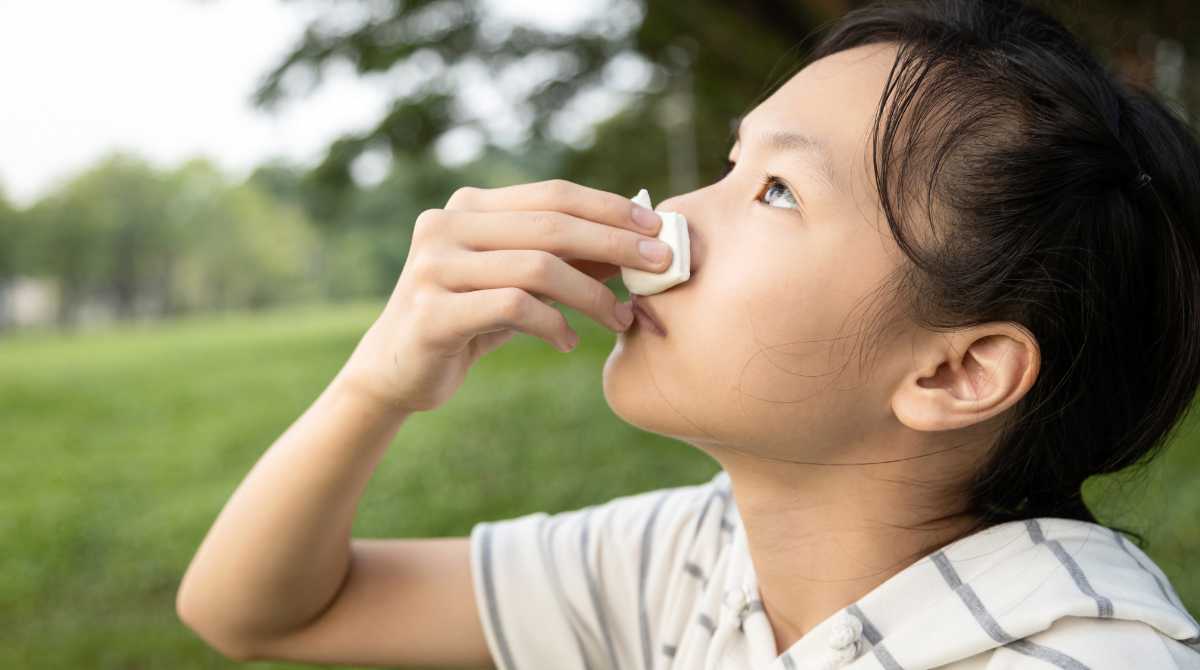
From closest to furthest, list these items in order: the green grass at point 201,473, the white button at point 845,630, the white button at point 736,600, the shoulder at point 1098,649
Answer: the shoulder at point 1098,649 < the white button at point 845,630 < the white button at point 736,600 < the green grass at point 201,473

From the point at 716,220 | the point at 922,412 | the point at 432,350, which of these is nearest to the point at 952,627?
the point at 922,412

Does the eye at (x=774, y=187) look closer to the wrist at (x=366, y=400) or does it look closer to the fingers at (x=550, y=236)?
the fingers at (x=550, y=236)

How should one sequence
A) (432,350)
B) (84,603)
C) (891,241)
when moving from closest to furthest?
1. (891,241)
2. (432,350)
3. (84,603)

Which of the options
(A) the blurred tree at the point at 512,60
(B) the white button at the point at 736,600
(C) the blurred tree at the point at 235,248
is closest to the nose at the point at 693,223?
(B) the white button at the point at 736,600

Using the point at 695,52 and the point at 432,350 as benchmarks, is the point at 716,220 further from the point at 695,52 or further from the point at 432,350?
the point at 695,52

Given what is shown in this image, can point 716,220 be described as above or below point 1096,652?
above

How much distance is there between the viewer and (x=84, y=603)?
4.31 meters

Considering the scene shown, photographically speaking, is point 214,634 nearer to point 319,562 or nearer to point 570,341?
point 319,562

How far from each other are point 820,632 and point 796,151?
0.65 metres

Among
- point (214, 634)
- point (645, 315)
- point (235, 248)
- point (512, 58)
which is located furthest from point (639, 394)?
point (235, 248)

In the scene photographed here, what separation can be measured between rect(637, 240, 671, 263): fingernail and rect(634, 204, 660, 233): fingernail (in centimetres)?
3

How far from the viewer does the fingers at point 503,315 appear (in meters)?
1.38

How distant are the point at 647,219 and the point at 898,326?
1.20 ft

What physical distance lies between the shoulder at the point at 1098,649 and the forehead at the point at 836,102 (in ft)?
2.06
